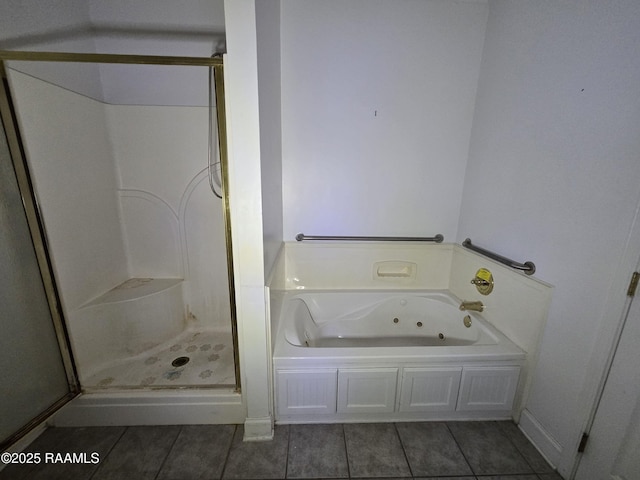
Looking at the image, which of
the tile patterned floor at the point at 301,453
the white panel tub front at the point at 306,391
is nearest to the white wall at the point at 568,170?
the tile patterned floor at the point at 301,453

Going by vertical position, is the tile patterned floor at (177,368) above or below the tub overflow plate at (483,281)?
below

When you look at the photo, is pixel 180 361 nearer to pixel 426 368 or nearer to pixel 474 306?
pixel 426 368

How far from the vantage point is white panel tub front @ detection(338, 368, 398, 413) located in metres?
1.29

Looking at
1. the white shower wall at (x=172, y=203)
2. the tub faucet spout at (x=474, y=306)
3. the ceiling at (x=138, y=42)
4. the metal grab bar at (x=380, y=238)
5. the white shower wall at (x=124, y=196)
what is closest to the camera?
the white shower wall at (x=124, y=196)

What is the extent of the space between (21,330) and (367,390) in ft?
5.65

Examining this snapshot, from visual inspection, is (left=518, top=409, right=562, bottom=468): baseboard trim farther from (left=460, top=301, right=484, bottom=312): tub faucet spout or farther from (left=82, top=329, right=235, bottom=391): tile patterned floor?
(left=82, top=329, right=235, bottom=391): tile patterned floor

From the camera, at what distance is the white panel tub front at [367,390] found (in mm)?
1292

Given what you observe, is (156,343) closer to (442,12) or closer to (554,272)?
(554,272)

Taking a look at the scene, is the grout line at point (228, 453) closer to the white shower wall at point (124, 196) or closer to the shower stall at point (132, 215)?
the shower stall at point (132, 215)

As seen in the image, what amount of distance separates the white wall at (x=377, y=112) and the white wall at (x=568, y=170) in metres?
0.30

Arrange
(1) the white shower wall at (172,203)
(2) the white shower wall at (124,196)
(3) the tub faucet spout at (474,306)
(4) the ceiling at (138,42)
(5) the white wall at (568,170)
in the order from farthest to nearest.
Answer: (1) the white shower wall at (172,203) → (3) the tub faucet spout at (474,306) → (4) the ceiling at (138,42) → (2) the white shower wall at (124,196) → (5) the white wall at (568,170)

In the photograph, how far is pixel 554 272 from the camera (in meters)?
1.17

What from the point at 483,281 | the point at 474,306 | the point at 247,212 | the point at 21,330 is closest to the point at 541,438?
the point at 474,306

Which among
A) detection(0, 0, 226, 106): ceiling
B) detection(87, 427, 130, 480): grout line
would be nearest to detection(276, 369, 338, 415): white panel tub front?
detection(87, 427, 130, 480): grout line
